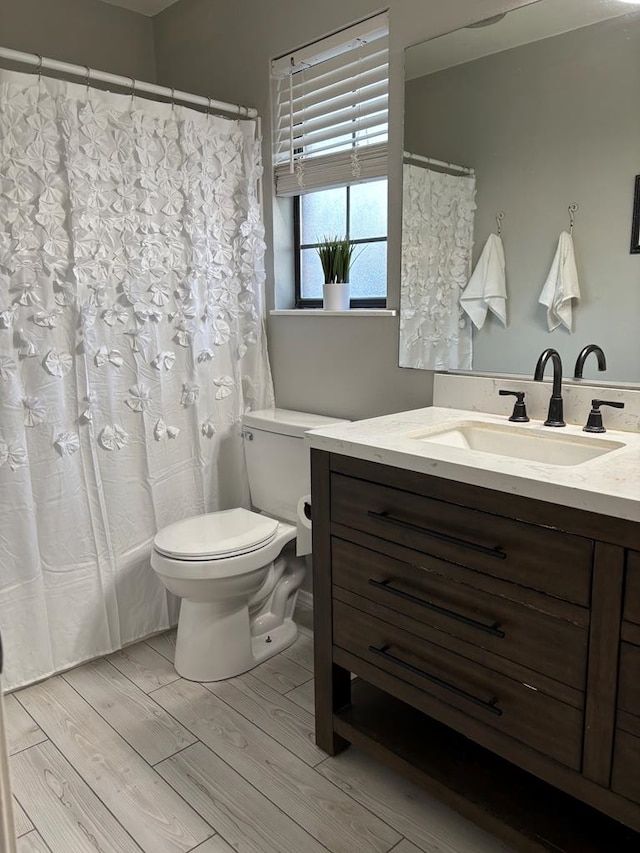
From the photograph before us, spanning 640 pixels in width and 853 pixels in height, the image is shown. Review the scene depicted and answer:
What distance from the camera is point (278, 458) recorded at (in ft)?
7.99

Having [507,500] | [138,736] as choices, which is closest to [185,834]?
[138,736]

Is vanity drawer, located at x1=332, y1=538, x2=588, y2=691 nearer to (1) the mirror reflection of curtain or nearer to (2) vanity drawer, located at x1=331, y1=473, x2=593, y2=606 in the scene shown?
(2) vanity drawer, located at x1=331, y1=473, x2=593, y2=606

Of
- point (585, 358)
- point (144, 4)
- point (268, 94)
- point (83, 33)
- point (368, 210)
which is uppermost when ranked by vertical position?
point (144, 4)

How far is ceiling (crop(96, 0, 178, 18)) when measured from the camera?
2.76m

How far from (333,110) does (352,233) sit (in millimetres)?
422

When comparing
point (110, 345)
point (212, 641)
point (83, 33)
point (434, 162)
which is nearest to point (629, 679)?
point (212, 641)

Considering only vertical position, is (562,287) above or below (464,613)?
above

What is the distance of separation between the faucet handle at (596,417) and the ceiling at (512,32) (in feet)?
3.07

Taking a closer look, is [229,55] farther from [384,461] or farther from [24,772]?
[24,772]

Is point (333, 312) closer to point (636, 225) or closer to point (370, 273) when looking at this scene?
point (370, 273)

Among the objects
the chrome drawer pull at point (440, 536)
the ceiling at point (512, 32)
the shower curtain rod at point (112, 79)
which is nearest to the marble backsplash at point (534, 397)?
the chrome drawer pull at point (440, 536)

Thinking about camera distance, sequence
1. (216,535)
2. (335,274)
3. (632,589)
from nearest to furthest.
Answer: (632,589) < (216,535) < (335,274)

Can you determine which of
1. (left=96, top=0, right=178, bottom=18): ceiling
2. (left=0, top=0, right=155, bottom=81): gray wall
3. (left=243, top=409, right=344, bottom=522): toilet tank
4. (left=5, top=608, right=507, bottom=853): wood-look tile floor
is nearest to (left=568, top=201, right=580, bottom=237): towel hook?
(left=243, top=409, right=344, bottom=522): toilet tank

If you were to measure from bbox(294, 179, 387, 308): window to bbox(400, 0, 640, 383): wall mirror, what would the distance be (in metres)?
0.28
